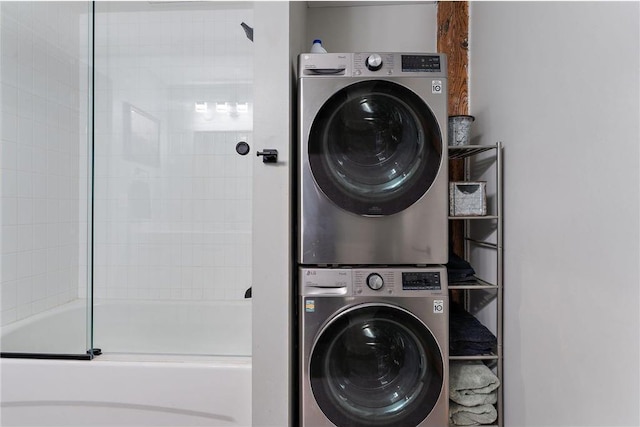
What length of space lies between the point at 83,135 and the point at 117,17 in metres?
0.86

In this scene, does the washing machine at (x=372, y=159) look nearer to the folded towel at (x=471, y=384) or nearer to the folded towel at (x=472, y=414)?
the folded towel at (x=471, y=384)

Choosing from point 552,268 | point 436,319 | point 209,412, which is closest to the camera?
point 552,268

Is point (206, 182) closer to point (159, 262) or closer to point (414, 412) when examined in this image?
point (159, 262)

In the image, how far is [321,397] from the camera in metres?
1.25

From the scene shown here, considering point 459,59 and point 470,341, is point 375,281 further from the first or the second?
point 459,59

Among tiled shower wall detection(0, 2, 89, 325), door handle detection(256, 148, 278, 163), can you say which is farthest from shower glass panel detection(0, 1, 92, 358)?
door handle detection(256, 148, 278, 163)

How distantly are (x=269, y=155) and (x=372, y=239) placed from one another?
0.54 m

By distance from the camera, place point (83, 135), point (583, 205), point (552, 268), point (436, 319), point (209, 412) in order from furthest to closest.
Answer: point (83, 135)
point (209, 412)
point (436, 319)
point (552, 268)
point (583, 205)

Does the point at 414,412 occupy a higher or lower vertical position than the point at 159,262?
lower

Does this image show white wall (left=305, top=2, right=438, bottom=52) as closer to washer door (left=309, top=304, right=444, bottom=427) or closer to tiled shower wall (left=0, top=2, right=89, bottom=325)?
tiled shower wall (left=0, top=2, right=89, bottom=325)

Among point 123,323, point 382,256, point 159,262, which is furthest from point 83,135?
point 382,256

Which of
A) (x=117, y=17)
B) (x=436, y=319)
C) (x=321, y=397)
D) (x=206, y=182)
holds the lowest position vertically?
(x=321, y=397)

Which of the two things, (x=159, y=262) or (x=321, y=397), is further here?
(x=159, y=262)

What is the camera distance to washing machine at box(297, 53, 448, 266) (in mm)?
1264
